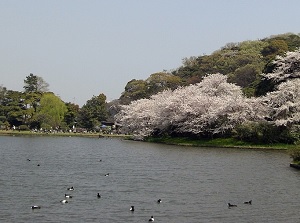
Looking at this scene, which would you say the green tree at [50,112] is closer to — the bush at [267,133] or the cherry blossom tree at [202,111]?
the cherry blossom tree at [202,111]

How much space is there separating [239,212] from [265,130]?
35.1 meters

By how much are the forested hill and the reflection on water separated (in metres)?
63.7

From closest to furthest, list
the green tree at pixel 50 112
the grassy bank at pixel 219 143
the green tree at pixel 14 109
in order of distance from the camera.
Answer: the grassy bank at pixel 219 143
the green tree at pixel 50 112
the green tree at pixel 14 109

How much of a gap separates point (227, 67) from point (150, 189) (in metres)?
103

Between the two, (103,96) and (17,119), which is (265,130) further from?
(103,96)

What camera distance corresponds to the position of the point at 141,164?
38594 millimetres

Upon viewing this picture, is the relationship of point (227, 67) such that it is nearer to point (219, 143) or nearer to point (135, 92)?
point (135, 92)

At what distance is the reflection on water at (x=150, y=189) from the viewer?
20.9 m

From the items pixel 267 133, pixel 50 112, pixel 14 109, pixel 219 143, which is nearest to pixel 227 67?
pixel 50 112

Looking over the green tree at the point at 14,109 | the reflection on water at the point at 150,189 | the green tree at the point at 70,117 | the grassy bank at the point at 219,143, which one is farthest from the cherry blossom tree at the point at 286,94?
the green tree at the point at 70,117

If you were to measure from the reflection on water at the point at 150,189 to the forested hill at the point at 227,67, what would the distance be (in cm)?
6374

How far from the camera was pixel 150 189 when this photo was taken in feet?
87.9

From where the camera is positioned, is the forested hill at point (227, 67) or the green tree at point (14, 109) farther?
the forested hill at point (227, 67)

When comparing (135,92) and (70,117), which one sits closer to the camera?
(70,117)
